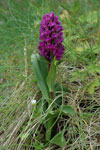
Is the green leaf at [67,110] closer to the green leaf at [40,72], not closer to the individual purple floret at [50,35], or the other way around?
the green leaf at [40,72]

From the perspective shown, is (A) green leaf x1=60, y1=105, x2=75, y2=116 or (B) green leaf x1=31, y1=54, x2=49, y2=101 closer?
(A) green leaf x1=60, y1=105, x2=75, y2=116

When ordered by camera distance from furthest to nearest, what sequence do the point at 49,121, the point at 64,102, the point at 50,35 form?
the point at 64,102 < the point at 49,121 < the point at 50,35

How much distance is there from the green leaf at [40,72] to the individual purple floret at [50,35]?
4.9 inches

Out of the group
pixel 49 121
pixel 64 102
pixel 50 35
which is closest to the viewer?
pixel 50 35

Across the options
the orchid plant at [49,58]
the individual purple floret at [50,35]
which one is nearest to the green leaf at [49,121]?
the orchid plant at [49,58]

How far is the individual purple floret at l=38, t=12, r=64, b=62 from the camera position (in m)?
1.18

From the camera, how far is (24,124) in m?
1.41

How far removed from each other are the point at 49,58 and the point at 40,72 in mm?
129

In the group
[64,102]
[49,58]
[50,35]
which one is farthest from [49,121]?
[50,35]

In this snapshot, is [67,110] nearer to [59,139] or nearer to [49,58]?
[59,139]

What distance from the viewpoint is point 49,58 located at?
129 cm

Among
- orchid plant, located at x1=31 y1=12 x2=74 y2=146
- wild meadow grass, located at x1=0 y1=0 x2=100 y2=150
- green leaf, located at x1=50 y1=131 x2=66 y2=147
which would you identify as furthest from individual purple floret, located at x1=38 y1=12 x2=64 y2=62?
green leaf, located at x1=50 y1=131 x2=66 y2=147

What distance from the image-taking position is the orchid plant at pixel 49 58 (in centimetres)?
119

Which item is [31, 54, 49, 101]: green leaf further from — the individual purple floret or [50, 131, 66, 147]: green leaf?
[50, 131, 66, 147]: green leaf
